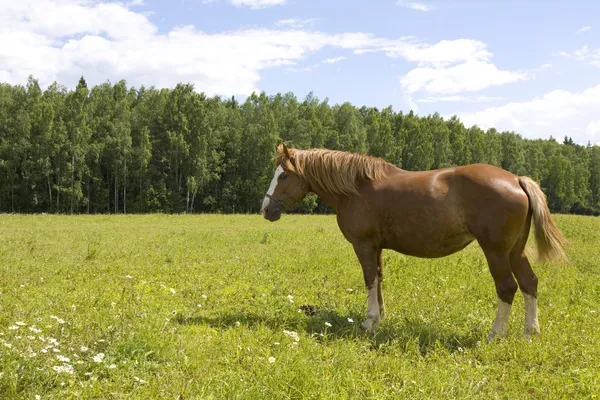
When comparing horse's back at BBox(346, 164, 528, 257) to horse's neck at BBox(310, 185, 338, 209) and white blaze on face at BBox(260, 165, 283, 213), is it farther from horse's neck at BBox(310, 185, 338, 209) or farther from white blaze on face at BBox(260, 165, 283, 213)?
white blaze on face at BBox(260, 165, 283, 213)

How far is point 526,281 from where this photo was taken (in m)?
5.89

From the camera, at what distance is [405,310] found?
22.8ft

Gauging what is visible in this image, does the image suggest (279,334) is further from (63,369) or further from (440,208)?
(440,208)

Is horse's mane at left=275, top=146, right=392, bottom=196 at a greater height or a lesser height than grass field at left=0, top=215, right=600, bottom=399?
greater

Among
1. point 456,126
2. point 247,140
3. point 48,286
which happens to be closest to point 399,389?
point 48,286

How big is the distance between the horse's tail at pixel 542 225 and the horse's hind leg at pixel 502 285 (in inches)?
23.9

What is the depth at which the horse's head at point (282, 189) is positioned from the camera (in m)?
6.79

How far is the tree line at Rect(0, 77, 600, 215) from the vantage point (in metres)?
47.4

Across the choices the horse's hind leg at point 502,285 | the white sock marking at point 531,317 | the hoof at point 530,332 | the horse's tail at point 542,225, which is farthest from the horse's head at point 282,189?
the hoof at point 530,332

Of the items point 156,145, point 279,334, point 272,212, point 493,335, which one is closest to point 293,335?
point 279,334

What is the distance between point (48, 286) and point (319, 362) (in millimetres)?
5939

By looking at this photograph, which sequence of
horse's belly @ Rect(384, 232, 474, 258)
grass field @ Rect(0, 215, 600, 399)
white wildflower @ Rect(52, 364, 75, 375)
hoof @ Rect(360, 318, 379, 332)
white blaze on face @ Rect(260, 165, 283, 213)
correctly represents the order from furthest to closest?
white blaze on face @ Rect(260, 165, 283, 213) < hoof @ Rect(360, 318, 379, 332) < horse's belly @ Rect(384, 232, 474, 258) < grass field @ Rect(0, 215, 600, 399) < white wildflower @ Rect(52, 364, 75, 375)

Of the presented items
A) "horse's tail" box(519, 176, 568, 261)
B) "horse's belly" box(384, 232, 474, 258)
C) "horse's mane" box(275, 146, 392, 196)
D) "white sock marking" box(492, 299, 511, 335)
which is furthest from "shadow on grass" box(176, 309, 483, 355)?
"horse's mane" box(275, 146, 392, 196)

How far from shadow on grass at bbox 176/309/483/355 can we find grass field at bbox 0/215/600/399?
0.02 metres
